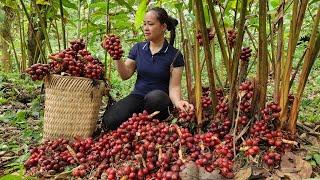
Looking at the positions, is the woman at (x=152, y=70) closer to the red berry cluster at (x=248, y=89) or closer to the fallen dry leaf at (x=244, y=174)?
the red berry cluster at (x=248, y=89)

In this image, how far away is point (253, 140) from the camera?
2.06 meters

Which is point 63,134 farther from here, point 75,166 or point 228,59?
point 228,59

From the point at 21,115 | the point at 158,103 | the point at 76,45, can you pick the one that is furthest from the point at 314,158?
the point at 21,115

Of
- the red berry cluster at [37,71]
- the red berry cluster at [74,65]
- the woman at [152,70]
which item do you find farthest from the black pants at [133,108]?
the red berry cluster at [37,71]

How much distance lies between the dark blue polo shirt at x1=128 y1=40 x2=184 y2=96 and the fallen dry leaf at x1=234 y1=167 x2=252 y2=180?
1.15 meters

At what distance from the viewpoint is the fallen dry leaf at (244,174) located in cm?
191

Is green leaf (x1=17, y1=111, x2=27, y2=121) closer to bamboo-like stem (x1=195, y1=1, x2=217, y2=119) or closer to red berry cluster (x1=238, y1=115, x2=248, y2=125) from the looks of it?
bamboo-like stem (x1=195, y1=1, x2=217, y2=119)

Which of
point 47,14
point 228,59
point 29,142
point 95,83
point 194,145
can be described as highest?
point 47,14

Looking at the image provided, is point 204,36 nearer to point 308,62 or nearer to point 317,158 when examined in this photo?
point 308,62

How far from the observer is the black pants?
2744 millimetres

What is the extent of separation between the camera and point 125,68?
300cm

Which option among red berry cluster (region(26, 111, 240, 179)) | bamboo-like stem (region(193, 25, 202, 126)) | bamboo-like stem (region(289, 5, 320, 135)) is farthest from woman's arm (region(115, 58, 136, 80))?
bamboo-like stem (region(289, 5, 320, 135))

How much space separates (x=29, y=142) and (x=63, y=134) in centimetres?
30

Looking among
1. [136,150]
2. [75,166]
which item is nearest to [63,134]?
[75,166]
